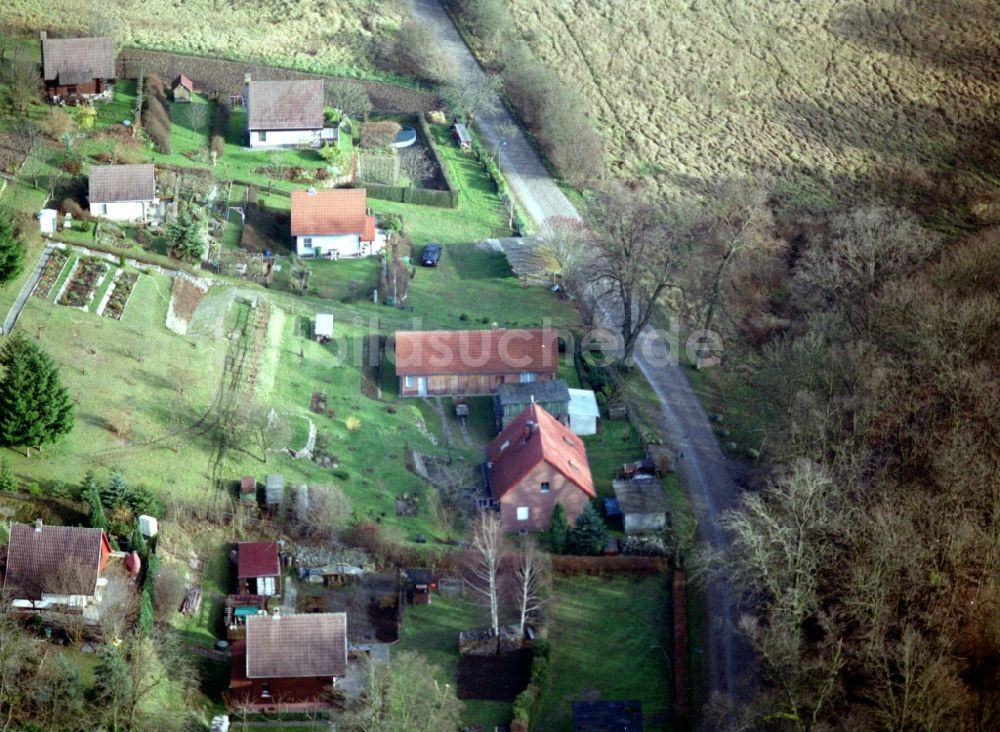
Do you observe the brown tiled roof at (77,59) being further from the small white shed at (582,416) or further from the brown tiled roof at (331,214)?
the small white shed at (582,416)

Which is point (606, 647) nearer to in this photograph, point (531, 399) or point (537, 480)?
point (537, 480)

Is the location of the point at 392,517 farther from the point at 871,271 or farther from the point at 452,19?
the point at 452,19

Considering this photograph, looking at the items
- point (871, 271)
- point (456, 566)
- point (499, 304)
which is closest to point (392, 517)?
point (456, 566)

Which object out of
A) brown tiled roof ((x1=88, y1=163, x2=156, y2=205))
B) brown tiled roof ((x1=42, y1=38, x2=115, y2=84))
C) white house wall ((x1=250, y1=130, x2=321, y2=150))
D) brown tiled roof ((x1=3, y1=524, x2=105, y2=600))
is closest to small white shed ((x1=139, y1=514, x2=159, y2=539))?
brown tiled roof ((x1=3, y1=524, x2=105, y2=600))

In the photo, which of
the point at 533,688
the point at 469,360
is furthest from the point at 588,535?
the point at 469,360

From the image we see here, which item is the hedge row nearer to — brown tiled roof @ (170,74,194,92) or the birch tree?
brown tiled roof @ (170,74,194,92)

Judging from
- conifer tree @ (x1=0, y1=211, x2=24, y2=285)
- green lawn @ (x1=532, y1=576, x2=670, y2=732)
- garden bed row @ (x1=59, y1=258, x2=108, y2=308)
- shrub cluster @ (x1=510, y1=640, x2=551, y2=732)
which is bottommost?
green lawn @ (x1=532, y1=576, x2=670, y2=732)
